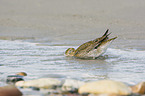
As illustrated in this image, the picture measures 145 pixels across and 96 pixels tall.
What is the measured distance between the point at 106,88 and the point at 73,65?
250 centimetres

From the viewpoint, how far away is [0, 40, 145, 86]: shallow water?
5507mm

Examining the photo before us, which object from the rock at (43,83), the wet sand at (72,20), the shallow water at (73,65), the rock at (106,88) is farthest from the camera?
the wet sand at (72,20)

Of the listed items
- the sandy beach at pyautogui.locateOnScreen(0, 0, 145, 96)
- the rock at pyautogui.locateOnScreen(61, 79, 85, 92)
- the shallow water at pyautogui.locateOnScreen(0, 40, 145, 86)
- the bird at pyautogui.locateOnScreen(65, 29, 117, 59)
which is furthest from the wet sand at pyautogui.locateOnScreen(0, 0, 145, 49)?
the rock at pyautogui.locateOnScreen(61, 79, 85, 92)

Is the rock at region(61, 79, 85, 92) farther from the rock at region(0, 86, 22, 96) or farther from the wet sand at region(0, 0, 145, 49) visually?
the wet sand at region(0, 0, 145, 49)

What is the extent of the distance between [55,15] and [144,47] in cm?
741

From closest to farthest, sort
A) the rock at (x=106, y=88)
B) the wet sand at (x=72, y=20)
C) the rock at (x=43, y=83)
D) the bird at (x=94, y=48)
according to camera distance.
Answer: the rock at (x=106, y=88)
the rock at (x=43, y=83)
the bird at (x=94, y=48)
the wet sand at (x=72, y=20)

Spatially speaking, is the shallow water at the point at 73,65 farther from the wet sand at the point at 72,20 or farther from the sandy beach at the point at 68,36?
the wet sand at the point at 72,20

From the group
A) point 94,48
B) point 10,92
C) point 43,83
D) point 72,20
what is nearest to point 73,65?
point 94,48

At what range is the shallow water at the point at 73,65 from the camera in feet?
18.1

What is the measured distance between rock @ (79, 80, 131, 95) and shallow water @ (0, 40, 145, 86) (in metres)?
0.87

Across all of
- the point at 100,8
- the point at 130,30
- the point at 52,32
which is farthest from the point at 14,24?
the point at 130,30

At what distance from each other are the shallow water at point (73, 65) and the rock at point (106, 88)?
2.85ft

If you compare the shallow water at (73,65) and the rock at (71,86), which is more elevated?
the shallow water at (73,65)

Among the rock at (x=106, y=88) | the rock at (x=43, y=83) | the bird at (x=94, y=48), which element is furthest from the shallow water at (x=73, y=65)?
the rock at (x=106, y=88)
